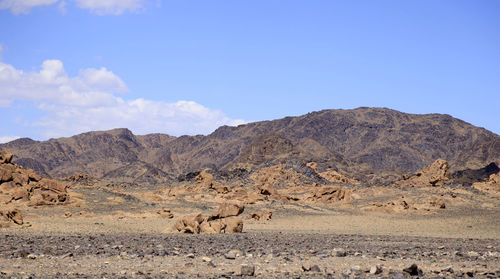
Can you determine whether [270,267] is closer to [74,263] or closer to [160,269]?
[160,269]

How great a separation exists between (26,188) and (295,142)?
10674 cm

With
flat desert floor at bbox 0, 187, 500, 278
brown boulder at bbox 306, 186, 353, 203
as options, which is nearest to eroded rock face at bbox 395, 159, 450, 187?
brown boulder at bbox 306, 186, 353, 203

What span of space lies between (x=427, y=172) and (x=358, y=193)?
9.44 m

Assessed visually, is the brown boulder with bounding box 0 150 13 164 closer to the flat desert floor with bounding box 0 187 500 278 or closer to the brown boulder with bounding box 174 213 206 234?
the flat desert floor with bounding box 0 187 500 278

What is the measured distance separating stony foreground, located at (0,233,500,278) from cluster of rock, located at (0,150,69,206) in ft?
50.9

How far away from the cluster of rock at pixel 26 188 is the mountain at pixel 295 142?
322 feet

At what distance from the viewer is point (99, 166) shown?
139500mm

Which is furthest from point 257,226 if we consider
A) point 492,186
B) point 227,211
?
point 492,186

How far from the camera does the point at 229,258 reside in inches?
549

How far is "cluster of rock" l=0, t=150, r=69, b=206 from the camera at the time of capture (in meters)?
33.0

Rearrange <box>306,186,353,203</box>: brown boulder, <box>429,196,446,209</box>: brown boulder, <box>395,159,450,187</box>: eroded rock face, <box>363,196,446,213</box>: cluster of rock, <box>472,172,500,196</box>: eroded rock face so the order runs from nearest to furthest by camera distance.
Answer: <box>363,196,446,213</box>: cluster of rock < <box>429,196,446,209</box>: brown boulder < <box>306,186,353,203</box>: brown boulder < <box>472,172,500,196</box>: eroded rock face < <box>395,159,450,187</box>: eroded rock face

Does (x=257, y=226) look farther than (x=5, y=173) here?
No

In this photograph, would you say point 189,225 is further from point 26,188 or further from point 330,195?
point 330,195

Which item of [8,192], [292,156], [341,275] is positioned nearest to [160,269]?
[341,275]
